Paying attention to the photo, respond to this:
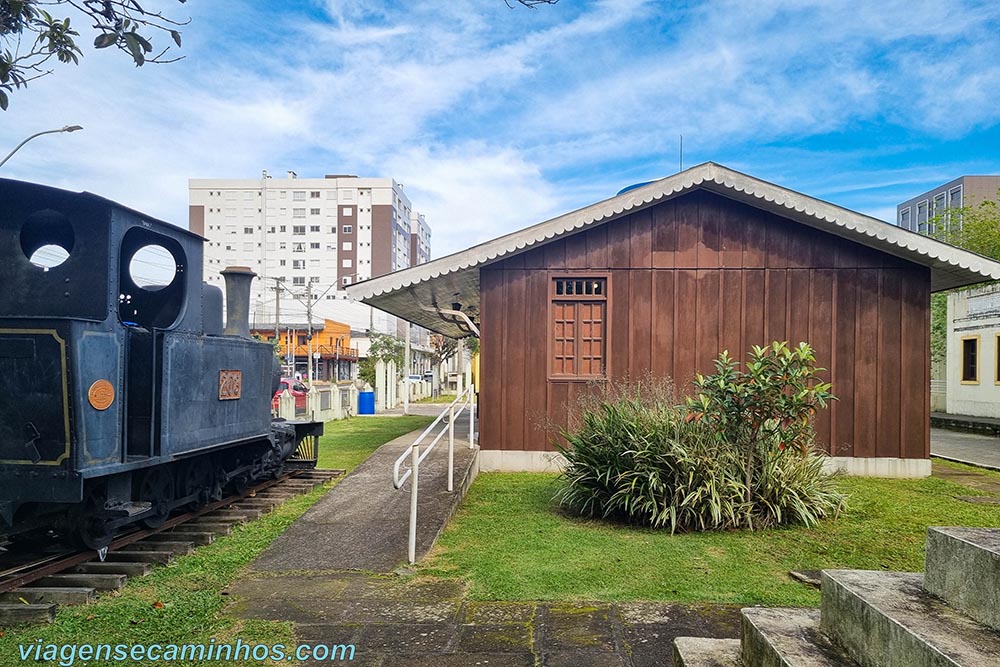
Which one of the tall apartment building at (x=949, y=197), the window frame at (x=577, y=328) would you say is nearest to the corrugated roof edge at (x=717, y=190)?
the window frame at (x=577, y=328)

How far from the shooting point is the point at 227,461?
339 inches

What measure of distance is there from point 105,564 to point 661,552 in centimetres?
464

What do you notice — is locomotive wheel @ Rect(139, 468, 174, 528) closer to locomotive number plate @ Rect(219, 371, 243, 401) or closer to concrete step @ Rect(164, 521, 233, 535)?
concrete step @ Rect(164, 521, 233, 535)

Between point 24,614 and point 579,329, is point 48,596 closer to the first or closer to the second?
point 24,614

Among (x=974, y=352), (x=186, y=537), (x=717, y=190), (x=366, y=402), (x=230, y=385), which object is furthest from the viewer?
(x=974, y=352)

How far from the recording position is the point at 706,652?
3.75 m

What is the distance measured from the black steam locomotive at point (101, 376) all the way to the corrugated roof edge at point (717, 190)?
337 cm

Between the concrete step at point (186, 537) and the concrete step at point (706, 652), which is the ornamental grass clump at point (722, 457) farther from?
the concrete step at point (186, 537)

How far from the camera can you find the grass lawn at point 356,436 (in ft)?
Result: 42.7

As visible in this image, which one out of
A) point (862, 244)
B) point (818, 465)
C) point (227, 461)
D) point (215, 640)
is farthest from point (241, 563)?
point (862, 244)

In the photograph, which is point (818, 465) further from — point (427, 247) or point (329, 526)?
point (427, 247)

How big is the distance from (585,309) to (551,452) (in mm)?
2232

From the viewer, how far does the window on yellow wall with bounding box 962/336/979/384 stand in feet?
81.9

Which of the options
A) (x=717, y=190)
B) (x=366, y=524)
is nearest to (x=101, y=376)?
(x=366, y=524)
